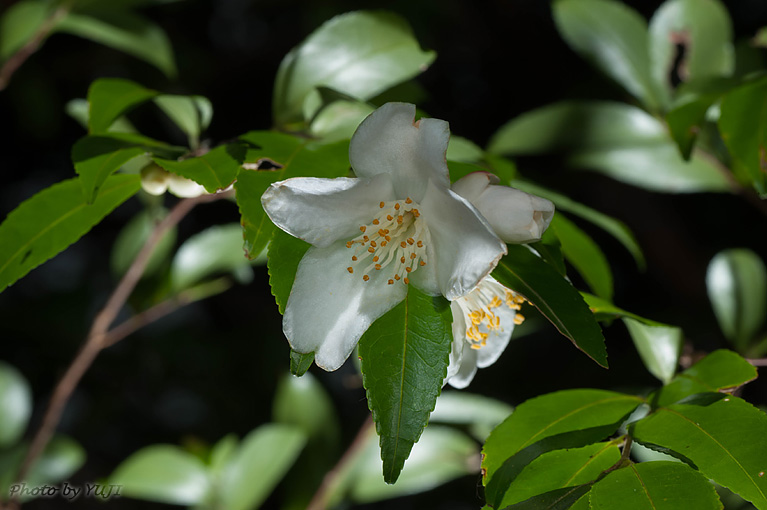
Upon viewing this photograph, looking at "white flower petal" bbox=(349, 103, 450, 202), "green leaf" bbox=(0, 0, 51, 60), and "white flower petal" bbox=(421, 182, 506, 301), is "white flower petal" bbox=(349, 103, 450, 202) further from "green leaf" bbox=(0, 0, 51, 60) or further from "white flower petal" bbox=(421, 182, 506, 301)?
"green leaf" bbox=(0, 0, 51, 60)

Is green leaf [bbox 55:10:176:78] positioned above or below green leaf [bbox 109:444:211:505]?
above

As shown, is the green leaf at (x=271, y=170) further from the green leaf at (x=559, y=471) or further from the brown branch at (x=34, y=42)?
the brown branch at (x=34, y=42)

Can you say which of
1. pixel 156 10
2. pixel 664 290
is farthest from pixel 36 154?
pixel 664 290

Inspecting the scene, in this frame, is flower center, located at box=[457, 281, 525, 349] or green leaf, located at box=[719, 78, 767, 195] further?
green leaf, located at box=[719, 78, 767, 195]

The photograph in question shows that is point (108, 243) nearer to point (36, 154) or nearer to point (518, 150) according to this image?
point (36, 154)

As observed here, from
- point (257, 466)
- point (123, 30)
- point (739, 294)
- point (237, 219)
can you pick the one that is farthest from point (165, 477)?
point (739, 294)

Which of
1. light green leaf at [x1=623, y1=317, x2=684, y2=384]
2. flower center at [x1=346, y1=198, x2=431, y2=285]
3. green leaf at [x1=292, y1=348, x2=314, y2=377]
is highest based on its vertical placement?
flower center at [x1=346, y1=198, x2=431, y2=285]

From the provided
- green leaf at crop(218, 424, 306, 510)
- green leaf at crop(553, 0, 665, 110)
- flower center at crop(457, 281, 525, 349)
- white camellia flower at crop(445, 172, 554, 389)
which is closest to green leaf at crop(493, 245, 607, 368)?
white camellia flower at crop(445, 172, 554, 389)

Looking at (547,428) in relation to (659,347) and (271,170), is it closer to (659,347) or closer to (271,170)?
(659,347)
